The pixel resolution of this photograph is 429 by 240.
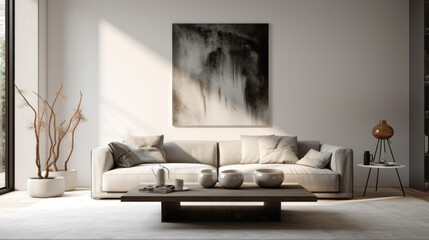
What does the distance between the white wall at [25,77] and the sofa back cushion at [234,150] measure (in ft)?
8.06

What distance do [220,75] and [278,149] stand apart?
1.36 metres

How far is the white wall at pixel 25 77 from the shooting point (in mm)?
6176

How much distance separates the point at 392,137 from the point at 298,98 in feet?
4.59

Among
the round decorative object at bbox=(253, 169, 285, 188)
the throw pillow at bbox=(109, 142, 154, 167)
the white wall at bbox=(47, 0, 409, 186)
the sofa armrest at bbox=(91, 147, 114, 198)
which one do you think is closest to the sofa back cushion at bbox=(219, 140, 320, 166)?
the white wall at bbox=(47, 0, 409, 186)

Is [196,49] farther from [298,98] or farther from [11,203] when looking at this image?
[11,203]

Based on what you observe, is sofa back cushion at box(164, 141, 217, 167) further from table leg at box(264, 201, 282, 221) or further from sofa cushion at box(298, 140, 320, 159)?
table leg at box(264, 201, 282, 221)

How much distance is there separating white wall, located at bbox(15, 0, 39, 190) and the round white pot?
0.74 meters

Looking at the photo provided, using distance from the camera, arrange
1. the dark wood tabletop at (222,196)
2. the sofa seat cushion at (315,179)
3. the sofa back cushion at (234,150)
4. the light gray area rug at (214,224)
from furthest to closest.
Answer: the sofa back cushion at (234,150)
the sofa seat cushion at (315,179)
the dark wood tabletop at (222,196)
the light gray area rug at (214,224)

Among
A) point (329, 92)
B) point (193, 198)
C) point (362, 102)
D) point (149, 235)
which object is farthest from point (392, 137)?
point (149, 235)

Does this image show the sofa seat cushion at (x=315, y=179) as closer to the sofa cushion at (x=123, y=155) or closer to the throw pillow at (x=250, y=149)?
the throw pillow at (x=250, y=149)

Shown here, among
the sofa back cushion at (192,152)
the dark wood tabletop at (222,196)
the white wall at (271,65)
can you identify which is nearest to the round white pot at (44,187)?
the white wall at (271,65)

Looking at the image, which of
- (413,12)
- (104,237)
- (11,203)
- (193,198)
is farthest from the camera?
(413,12)

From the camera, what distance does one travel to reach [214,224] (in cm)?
394

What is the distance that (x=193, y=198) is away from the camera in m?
3.80
